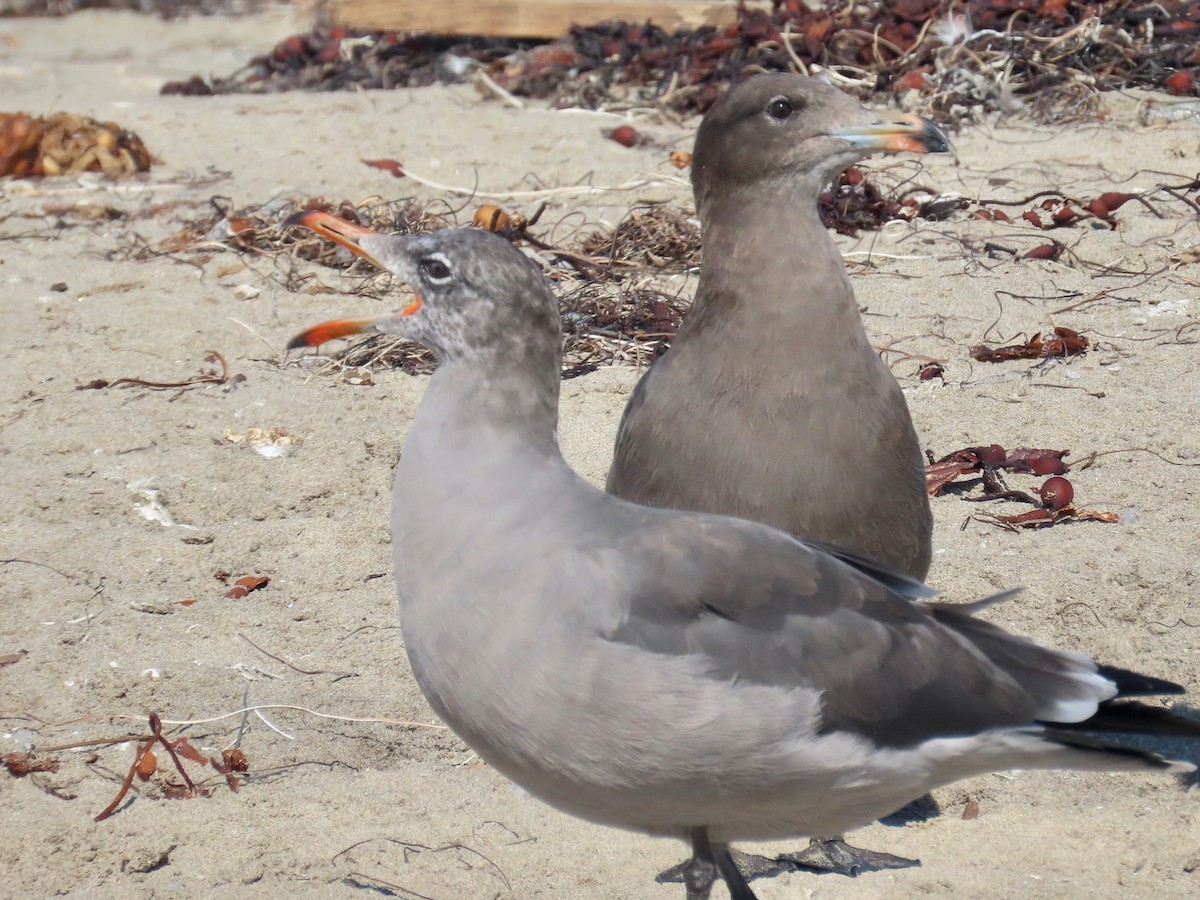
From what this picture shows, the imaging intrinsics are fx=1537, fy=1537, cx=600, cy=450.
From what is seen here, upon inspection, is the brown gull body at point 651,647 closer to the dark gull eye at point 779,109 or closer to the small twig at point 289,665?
the dark gull eye at point 779,109

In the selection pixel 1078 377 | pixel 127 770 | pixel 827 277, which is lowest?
pixel 127 770

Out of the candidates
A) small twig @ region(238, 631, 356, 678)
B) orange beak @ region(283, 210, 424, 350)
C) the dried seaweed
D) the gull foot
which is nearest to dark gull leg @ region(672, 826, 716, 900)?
the gull foot

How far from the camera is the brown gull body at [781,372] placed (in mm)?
3414

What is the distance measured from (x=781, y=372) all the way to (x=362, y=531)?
6.03 ft

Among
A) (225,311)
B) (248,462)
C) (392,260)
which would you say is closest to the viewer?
(392,260)

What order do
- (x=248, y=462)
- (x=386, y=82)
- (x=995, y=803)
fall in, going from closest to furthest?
(x=995, y=803) < (x=248, y=462) < (x=386, y=82)

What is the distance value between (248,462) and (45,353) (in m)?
1.26

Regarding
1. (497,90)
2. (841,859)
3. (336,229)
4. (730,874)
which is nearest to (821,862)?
(841,859)

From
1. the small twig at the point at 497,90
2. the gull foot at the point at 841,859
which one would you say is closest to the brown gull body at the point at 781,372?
the gull foot at the point at 841,859

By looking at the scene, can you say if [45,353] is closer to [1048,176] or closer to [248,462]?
[248,462]

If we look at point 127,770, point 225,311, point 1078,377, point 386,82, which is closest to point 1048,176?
point 1078,377

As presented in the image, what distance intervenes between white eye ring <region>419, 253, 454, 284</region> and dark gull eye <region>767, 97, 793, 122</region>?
1132 mm

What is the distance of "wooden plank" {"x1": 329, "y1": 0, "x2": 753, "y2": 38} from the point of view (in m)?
9.35

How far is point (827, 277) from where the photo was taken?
3.57 metres
